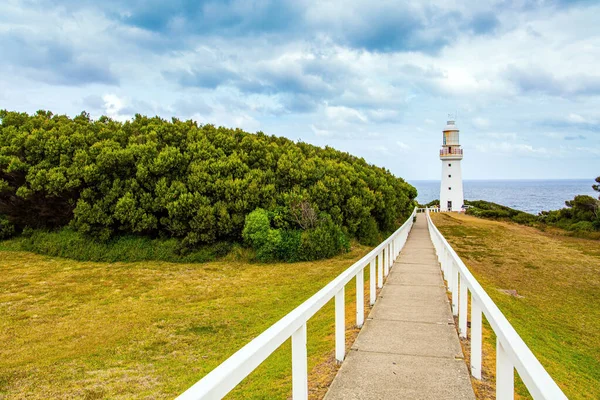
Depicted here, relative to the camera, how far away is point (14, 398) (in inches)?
246

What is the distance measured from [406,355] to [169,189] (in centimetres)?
1464

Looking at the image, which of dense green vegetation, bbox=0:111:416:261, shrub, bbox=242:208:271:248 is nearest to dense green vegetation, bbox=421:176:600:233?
dense green vegetation, bbox=0:111:416:261

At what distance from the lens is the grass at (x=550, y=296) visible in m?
6.68

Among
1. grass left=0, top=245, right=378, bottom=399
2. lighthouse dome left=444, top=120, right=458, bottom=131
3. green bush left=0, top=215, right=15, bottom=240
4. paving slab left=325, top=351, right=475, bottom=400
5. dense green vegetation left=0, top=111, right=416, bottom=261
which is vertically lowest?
grass left=0, top=245, right=378, bottom=399

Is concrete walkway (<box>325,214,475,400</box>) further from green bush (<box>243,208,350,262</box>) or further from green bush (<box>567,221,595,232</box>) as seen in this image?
green bush (<box>567,221,595,232</box>)

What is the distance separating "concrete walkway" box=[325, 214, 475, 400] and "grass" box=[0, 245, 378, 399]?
0.41 meters

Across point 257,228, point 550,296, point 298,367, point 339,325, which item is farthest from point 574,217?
point 298,367

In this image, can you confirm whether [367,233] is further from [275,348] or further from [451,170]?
[451,170]

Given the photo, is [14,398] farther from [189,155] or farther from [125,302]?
[189,155]

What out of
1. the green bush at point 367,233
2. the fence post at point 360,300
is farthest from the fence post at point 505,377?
the green bush at point 367,233

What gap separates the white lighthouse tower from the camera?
51594mm

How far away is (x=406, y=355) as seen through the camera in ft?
17.3

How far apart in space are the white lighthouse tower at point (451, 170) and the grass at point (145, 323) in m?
37.8

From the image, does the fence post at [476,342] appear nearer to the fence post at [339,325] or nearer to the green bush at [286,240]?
the fence post at [339,325]
